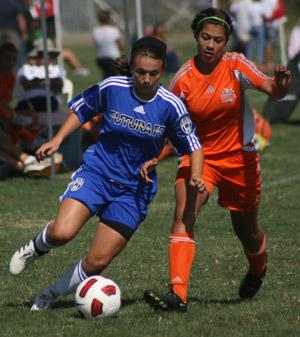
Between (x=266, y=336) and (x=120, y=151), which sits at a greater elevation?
(x=120, y=151)

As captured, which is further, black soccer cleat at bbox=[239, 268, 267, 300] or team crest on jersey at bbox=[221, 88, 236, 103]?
black soccer cleat at bbox=[239, 268, 267, 300]

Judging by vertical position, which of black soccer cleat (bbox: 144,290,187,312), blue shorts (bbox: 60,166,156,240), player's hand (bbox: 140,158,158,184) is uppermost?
player's hand (bbox: 140,158,158,184)

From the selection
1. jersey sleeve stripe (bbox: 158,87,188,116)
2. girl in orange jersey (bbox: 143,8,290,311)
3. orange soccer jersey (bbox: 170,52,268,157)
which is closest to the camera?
jersey sleeve stripe (bbox: 158,87,188,116)

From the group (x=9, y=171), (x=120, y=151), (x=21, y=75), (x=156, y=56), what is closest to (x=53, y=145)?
(x=120, y=151)

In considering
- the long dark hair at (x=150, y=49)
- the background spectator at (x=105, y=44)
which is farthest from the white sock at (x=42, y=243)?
the background spectator at (x=105, y=44)

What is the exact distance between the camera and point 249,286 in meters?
7.14

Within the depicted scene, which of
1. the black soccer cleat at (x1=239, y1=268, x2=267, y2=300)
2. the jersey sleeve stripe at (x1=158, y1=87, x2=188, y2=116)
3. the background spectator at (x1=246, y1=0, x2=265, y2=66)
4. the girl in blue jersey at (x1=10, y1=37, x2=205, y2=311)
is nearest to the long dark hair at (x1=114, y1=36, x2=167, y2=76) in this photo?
the girl in blue jersey at (x1=10, y1=37, x2=205, y2=311)

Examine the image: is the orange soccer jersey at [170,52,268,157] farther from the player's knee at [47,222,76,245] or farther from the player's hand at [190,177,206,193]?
the player's knee at [47,222,76,245]

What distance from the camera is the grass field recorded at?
6242 millimetres

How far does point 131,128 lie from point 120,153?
18cm

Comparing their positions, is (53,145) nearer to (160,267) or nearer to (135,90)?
(135,90)

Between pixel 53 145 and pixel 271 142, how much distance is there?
1005 centimetres

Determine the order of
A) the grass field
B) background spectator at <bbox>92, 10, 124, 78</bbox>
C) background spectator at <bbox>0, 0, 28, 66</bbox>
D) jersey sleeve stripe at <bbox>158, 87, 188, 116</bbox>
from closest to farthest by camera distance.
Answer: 1. the grass field
2. jersey sleeve stripe at <bbox>158, 87, 188, 116</bbox>
3. background spectator at <bbox>0, 0, 28, 66</bbox>
4. background spectator at <bbox>92, 10, 124, 78</bbox>

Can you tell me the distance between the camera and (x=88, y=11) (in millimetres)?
34125
